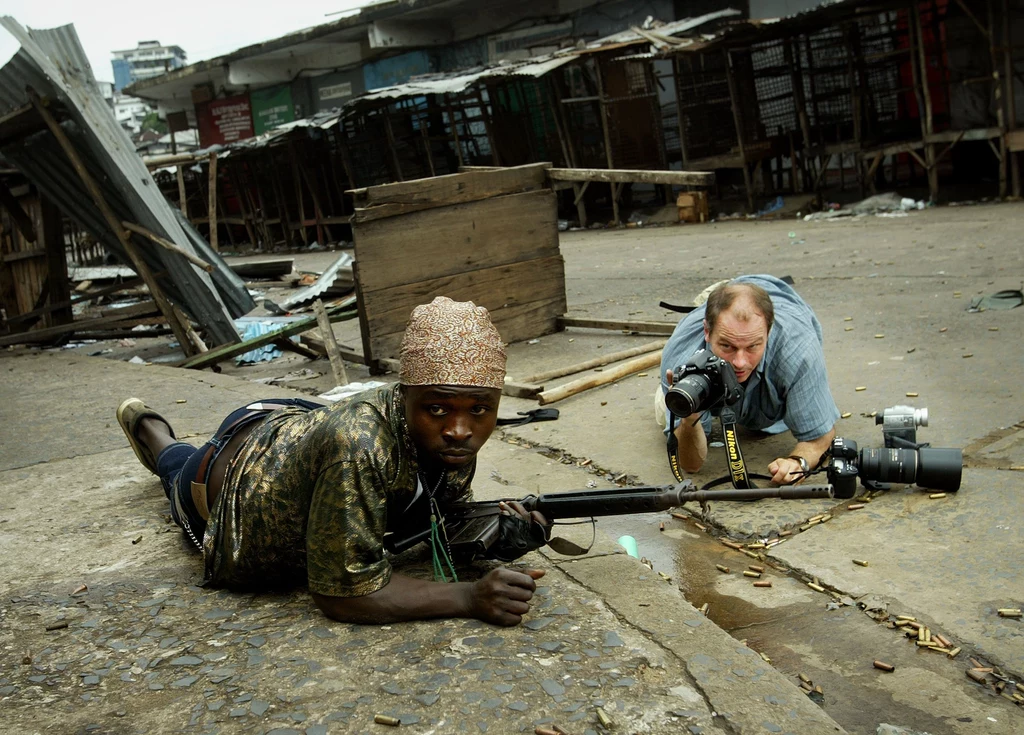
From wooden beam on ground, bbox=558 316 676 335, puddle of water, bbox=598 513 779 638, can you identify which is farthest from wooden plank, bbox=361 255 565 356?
puddle of water, bbox=598 513 779 638

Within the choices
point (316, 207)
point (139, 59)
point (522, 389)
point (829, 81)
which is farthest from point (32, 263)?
point (139, 59)

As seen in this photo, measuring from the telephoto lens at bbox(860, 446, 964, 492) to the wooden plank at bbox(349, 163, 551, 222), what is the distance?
338 centimetres

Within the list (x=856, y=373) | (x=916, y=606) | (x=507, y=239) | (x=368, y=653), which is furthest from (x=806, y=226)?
(x=368, y=653)

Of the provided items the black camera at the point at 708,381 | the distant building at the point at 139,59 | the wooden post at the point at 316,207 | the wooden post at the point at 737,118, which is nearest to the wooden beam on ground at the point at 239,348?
the black camera at the point at 708,381

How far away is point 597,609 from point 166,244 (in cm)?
508

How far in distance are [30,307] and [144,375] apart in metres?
3.52

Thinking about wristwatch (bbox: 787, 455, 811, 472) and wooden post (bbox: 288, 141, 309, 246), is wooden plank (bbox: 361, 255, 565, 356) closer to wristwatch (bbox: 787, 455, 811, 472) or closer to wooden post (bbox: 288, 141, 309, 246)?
wristwatch (bbox: 787, 455, 811, 472)

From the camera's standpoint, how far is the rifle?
2.23 m

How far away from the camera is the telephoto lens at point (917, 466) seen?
122 inches

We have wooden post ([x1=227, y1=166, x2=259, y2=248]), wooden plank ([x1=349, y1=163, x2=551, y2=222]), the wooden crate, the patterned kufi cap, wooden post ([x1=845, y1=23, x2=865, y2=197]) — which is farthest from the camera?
wooden post ([x1=227, y1=166, x2=259, y2=248])

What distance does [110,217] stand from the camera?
698cm

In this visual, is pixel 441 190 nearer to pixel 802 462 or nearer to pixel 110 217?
pixel 110 217

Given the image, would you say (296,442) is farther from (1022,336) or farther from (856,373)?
(1022,336)

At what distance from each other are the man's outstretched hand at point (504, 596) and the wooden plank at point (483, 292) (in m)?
3.86
